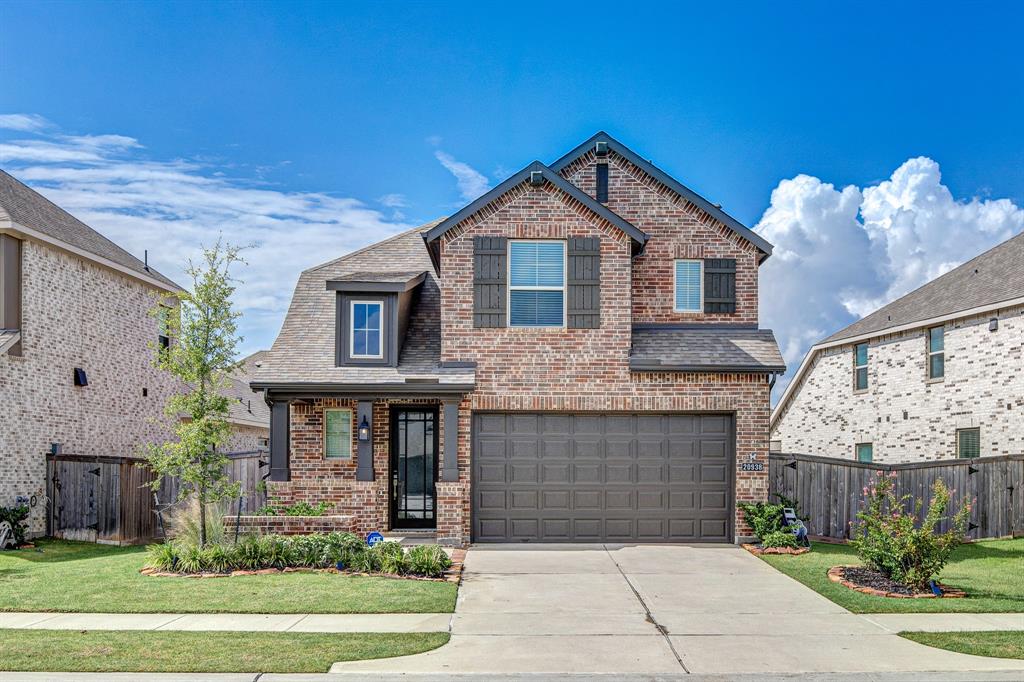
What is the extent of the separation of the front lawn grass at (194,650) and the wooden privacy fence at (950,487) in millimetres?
10857

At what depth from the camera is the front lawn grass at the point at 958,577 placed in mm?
11367

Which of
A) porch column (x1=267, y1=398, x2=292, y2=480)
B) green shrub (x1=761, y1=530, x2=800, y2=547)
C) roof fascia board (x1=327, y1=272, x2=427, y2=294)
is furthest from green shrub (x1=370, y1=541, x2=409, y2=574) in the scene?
green shrub (x1=761, y1=530, x2=800, y2=547)

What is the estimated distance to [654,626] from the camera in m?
10.4

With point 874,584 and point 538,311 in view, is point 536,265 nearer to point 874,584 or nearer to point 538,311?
point 538,311

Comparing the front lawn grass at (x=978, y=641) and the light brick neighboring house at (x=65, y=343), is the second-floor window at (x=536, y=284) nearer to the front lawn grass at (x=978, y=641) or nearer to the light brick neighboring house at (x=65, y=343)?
the light brick neighboring house at (x=65, y=343)

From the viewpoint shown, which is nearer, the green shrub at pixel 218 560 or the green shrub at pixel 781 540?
the green shrub at pixel 218 560

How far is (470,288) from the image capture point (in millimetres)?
16875

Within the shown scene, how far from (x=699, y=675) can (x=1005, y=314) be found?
53.9 ft

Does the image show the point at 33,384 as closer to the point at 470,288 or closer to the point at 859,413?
the point at 470,288

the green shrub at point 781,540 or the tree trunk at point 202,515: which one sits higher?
the tree trunk at point 202,515

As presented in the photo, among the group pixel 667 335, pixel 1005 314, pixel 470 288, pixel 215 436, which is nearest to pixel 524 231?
pixel 470 288

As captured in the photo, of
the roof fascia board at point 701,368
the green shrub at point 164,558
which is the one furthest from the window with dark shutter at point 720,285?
the green shrub at point 164,558

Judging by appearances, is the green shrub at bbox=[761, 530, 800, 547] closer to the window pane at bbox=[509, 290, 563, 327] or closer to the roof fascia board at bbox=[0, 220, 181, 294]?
the window pane at bbox=[509, 290, 563, 327]

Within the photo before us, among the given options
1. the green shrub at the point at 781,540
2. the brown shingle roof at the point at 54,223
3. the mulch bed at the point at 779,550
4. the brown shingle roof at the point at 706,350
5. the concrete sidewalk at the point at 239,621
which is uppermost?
the brown shingle roof at the point at 54,223
